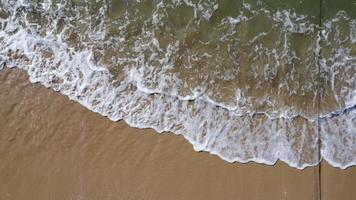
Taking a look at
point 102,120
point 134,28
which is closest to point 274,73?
point 134,28

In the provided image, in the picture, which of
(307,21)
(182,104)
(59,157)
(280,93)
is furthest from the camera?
(307,21)

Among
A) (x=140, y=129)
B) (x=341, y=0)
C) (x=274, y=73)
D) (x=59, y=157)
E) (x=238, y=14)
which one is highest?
(x=341, y=0)

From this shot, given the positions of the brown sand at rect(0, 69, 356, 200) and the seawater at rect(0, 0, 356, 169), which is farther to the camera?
the seawater at rect(0, 0, 356, 169)

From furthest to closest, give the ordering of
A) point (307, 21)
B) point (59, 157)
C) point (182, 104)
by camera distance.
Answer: point (307, 21)
point (182, 104)
point (59, 157)

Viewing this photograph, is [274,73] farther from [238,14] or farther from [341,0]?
[341,0]

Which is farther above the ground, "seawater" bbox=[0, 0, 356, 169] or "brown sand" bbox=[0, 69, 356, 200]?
"seawater" bbox=[0, 0, 356, 169]
